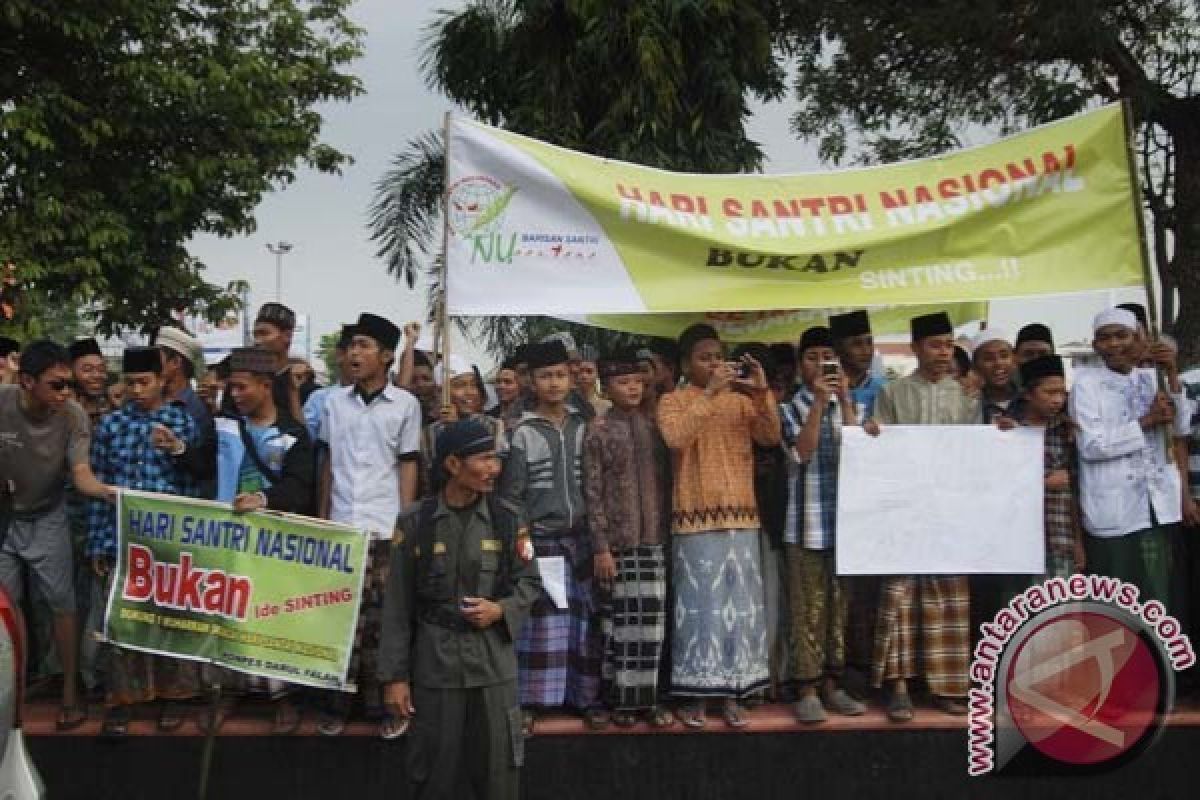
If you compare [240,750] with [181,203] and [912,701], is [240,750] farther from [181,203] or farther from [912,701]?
[181,203]

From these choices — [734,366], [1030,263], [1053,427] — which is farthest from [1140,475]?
[734,366]

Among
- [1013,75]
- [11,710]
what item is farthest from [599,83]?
[11,710]

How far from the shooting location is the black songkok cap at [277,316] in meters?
6.33

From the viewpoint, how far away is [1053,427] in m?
5.62

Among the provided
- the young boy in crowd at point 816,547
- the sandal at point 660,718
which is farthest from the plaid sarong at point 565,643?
the young boy in crowd at point 816,547

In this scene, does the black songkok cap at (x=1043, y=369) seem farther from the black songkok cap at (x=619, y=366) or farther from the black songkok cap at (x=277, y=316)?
the black songkok cap at (x=277, y=316)

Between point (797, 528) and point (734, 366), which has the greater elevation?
point (734, 366)

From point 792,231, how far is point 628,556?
168 cm

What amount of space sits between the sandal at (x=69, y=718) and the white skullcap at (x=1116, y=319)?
16.6 feet

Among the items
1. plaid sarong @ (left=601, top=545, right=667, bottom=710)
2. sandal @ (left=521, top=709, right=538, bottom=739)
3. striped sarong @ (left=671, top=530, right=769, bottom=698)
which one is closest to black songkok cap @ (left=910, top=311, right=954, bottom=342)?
striped sarong @ (left=671, top=530, right=769, bottom=698)

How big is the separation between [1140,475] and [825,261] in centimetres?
175

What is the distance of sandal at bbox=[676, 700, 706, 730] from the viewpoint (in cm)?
534

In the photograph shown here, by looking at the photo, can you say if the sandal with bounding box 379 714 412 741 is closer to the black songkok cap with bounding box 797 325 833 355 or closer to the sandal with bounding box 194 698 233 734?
the sandal with bounding box 194 698 233 734

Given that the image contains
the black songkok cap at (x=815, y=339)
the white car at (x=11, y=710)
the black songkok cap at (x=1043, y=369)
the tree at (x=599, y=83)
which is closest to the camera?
the white car at (x=11, y=710)
